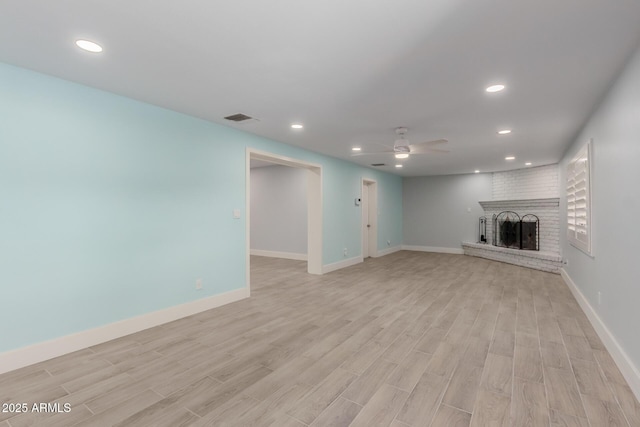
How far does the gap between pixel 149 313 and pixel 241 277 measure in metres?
1.34

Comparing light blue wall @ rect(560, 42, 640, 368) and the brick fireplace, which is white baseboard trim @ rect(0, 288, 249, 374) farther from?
the brick fireplace

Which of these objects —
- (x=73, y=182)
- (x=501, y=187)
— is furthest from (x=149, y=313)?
(x=501, y=187)

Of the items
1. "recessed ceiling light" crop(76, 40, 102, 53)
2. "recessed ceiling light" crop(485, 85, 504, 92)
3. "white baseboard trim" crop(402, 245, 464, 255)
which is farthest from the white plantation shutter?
"recessed ceiling light" crop(76, 40, 102, 53)

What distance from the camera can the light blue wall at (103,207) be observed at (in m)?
2.59

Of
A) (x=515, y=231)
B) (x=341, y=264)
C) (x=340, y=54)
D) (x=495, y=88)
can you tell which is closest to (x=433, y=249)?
(x=515, y=231)

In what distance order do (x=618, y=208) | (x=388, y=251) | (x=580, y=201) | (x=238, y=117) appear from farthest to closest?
(x=388, y=251) < (x=580, y=201) < (x=238, y=117) < (x=618, y=208)

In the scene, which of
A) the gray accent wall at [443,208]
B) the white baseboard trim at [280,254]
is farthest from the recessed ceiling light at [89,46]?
the gray accent wall at [443,208]

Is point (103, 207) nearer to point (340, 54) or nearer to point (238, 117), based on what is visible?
point (238, 117)

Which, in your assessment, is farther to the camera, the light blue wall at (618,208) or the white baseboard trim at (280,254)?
the white baseboard trim at (280,254)

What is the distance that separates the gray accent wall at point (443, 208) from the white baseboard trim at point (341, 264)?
3.40m

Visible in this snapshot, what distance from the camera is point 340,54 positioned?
2324mm

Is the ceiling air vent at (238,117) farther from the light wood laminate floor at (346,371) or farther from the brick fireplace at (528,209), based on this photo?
the brick fireplace at (528,209)

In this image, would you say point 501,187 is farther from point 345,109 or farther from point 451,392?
point 451,392

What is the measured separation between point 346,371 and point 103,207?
276 cm
